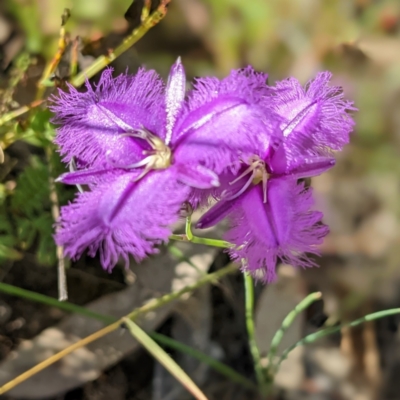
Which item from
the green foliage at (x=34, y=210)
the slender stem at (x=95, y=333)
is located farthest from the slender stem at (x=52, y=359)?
the green foliage at (x=34, y=210)

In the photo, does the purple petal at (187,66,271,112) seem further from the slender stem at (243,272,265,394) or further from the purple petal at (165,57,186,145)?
the slender stem at (243,272,265,394)

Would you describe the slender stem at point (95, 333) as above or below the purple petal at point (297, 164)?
below

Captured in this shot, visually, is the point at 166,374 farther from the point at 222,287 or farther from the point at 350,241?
the point at 350,241

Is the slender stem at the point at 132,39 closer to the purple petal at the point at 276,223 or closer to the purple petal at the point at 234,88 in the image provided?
the purple petal at the point at 234,88

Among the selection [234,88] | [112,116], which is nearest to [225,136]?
[234,88]

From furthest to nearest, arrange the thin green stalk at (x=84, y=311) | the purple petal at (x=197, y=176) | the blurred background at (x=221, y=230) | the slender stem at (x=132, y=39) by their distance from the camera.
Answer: the blurred background at (x=221, y=230), the thin green stalk at (x=84, y=311), the slender stem at (x=132, y=39), the purple petal at (x=197, y=176)
